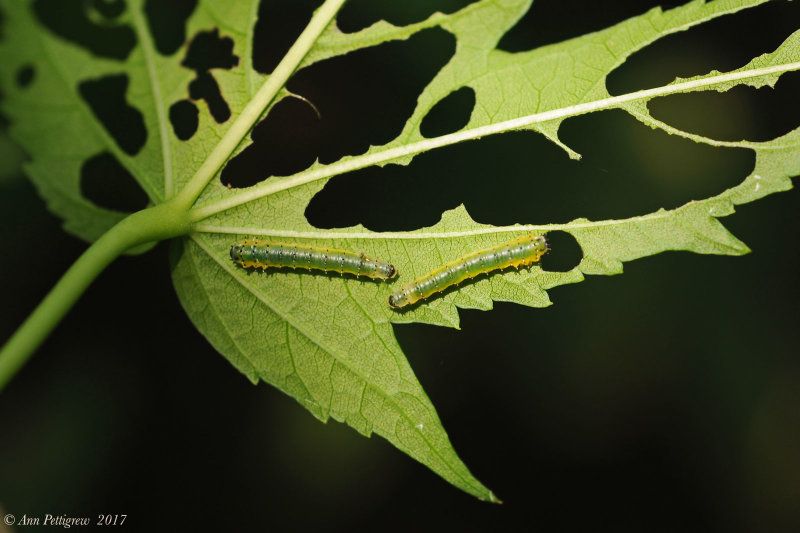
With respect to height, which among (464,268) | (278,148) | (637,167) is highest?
(637,167)

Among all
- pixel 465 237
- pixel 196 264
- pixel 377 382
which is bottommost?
pixel 377 382

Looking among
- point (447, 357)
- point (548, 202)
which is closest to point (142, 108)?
point (548, 202)

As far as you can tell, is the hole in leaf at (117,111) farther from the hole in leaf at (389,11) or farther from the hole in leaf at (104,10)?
the hole in leaf at (389,11)

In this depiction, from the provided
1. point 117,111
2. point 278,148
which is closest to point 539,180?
point 278,148

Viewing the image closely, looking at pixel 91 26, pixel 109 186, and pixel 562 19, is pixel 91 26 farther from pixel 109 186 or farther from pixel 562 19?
pixel 562 19

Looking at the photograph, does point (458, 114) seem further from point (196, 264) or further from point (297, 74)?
point (196, 264)

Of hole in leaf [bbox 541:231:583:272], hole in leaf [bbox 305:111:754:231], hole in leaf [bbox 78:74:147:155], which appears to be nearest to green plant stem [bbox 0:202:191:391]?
hole in leaf [bbox 78:74:147:155]
